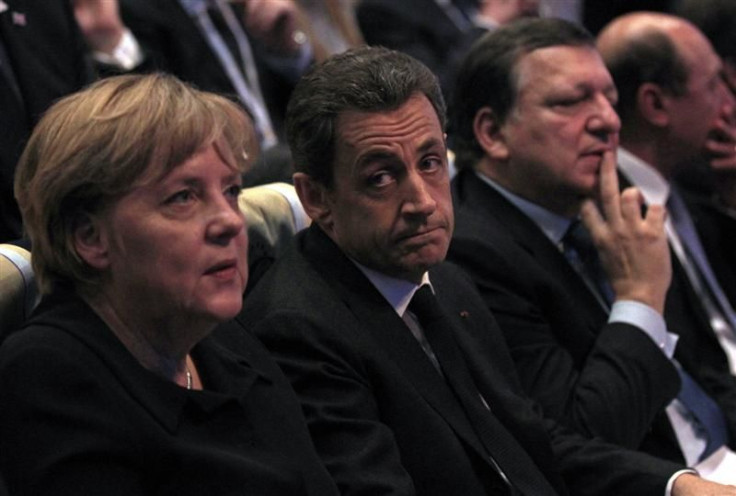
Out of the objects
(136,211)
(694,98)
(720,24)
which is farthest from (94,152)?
(720,24)

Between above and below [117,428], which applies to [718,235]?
below

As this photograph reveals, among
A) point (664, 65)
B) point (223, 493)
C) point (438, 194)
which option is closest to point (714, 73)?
point (664, 65)

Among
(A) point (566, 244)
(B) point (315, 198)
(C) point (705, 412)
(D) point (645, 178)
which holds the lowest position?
(C) point (705, 412)

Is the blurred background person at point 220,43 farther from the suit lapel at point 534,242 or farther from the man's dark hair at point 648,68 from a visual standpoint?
the suit lapel at point 534,242

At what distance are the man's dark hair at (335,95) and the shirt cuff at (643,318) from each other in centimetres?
71

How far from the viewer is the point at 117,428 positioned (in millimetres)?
1500

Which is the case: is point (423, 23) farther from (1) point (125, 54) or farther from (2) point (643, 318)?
(2) point (643, 318)

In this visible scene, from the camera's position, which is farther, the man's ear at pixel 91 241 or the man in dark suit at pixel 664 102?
the man in dark suit at pixel 664 102

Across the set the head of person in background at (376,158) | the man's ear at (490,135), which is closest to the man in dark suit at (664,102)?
the man's ear at (490,135)

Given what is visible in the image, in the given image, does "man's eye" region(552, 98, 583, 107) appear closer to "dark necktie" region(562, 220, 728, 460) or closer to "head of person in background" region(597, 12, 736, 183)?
"dark necktie" region(562, 220, 728, 460)

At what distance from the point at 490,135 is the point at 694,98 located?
714mm

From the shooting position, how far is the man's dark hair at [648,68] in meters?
3.12

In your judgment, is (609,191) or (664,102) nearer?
(609,191)

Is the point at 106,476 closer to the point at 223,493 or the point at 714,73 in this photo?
the point at 223,493
